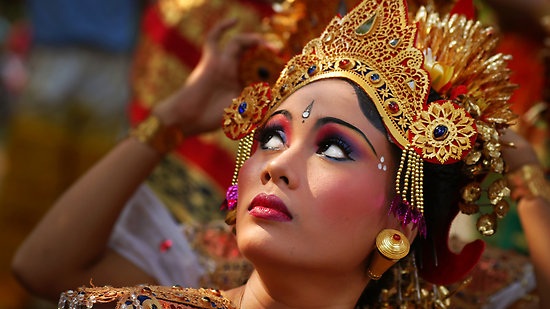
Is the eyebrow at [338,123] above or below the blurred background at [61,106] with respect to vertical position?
below

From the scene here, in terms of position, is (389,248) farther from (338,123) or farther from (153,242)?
(153,242)

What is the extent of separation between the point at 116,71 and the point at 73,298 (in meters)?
3.97

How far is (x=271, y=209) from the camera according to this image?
2342 mm

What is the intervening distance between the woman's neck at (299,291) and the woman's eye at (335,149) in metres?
0.30

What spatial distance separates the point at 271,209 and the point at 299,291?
24 centimetres

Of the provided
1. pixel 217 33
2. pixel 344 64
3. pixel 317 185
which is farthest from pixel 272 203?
pixel 217 33

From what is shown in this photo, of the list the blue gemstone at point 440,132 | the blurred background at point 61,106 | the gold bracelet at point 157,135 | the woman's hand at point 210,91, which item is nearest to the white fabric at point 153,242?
the gold bracelet at point 157,135

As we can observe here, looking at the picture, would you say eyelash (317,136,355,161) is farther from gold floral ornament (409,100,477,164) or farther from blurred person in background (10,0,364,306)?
blurred person in background (10,0,364,306)

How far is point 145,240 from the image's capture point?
332 centimetres

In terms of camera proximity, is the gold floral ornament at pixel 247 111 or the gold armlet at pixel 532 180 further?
the gold armlet at pixel 532 180

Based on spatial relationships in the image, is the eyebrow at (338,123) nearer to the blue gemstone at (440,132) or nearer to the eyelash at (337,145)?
the eyelash at (337,145)

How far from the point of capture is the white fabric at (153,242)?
3230 millimetres

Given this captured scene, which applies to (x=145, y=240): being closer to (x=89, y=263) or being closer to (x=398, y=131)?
(x=89, y=263)

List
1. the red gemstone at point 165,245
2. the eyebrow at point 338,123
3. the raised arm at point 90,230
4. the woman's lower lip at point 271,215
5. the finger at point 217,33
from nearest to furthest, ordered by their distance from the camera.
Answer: the woman's lower lip at point 271,215
the eyebrow at point 338,123
the raised arm at point 90,230
the red gemstone at point 165,245
the finger at point 217,33
